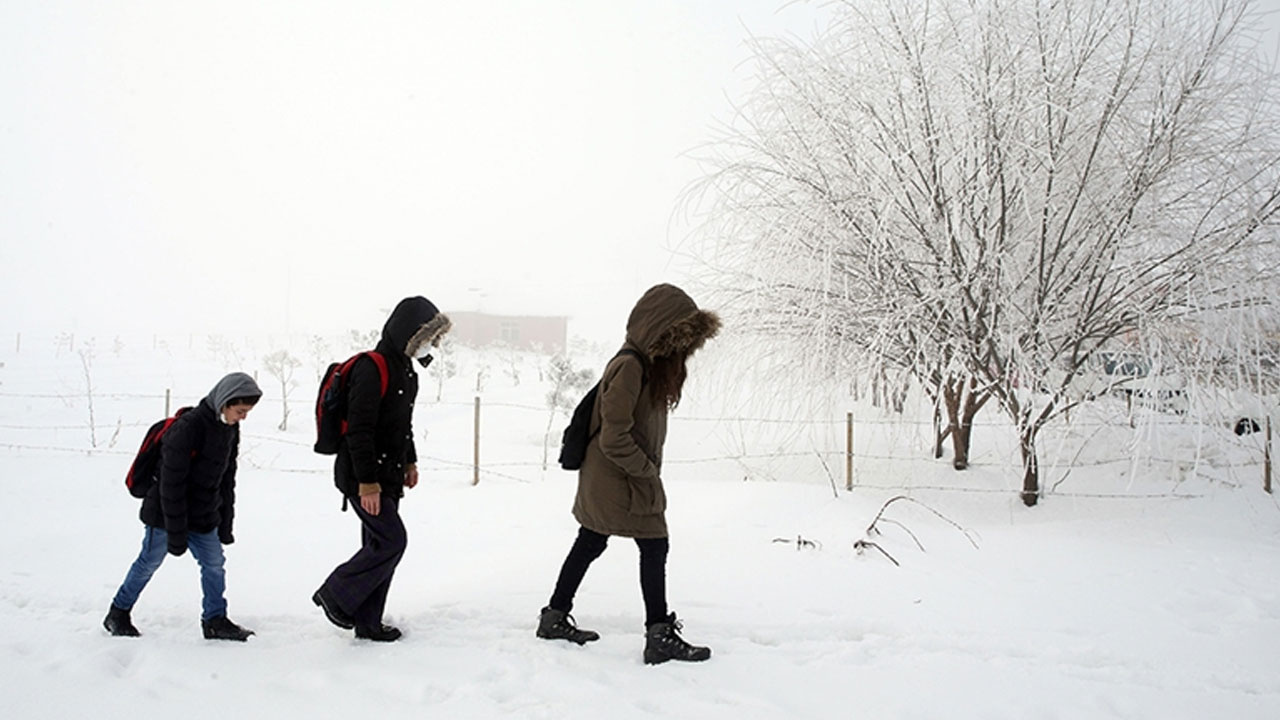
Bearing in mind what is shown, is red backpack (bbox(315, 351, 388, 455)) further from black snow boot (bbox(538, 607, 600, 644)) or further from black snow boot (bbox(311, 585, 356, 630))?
black snow boot (bbox(538, 607, 600, 644))

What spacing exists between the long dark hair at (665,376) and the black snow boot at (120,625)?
244 cm

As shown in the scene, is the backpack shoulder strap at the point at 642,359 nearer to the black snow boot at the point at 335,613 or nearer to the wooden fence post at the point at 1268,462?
the black snow boot at the point at 335,613

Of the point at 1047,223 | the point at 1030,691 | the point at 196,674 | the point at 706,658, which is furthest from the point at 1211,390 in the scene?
the point at 196,674

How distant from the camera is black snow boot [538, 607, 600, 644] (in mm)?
2902

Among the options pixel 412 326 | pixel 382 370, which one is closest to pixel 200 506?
pixel 382 370

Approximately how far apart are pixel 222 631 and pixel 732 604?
233cm

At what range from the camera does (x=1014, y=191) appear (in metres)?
5.70

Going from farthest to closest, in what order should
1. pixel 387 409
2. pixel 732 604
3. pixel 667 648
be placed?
1. pixel 732 604
2. pixel 387 409
3. pixel 667 648

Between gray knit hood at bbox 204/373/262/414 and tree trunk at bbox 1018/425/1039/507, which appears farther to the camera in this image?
tree trunk at bbox 1018/425/1039/507

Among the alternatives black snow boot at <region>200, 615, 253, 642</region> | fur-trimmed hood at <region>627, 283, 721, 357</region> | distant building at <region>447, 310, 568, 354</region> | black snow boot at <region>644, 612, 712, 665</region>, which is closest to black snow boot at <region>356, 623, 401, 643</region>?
black snow boot at <region>200, 615, 253, 642</region>

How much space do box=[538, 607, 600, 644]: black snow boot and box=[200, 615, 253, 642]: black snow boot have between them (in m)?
1.30

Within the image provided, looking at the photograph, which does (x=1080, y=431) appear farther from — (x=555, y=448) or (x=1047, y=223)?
(x=555, y=448)

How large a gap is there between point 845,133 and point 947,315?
176cm

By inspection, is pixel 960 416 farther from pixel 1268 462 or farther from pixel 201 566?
pixel 201 566
